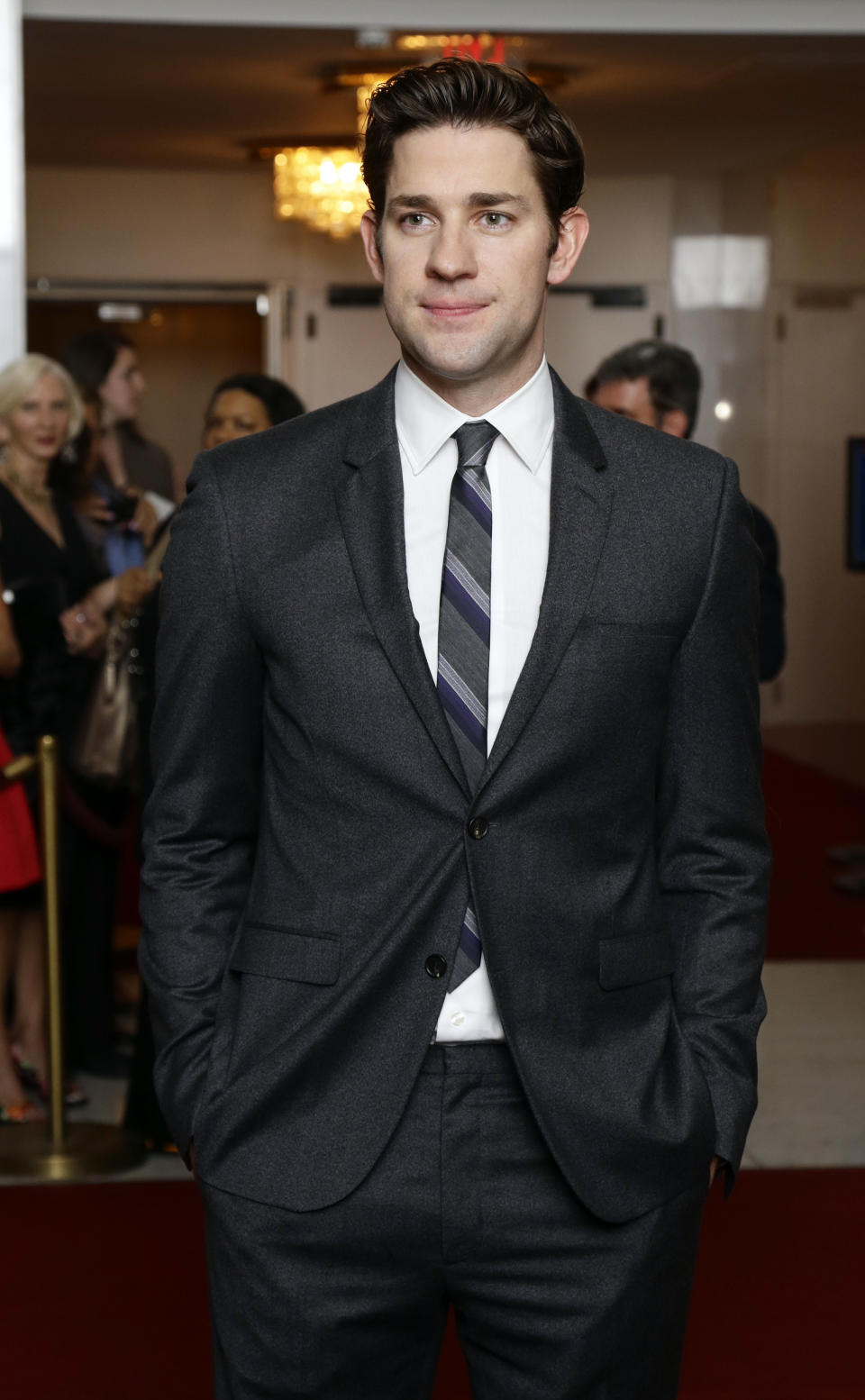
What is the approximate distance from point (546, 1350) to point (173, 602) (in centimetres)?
73

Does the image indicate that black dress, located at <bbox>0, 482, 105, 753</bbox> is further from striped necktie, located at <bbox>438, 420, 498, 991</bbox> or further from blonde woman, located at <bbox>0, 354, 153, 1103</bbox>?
striped necktie, located at <bbox>438, 420, 498, 991</bbox>

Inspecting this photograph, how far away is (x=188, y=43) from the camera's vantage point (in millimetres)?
6258

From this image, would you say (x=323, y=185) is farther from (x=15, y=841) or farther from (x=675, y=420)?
(x=15, y=841)

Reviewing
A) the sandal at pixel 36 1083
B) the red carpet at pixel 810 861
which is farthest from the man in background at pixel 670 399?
the sandal at pixel 36 1083

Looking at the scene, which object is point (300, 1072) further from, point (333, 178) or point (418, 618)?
point (333, 178)

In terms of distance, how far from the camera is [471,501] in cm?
158

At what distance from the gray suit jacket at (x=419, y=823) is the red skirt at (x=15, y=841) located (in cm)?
215

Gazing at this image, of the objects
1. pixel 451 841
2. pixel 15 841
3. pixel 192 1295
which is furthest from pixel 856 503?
pixel 451 841

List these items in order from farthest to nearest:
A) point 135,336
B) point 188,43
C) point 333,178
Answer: point 135,336, point 333,178, point 188,43

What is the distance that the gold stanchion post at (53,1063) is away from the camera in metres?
3.67

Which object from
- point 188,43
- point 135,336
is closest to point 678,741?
point 188,43

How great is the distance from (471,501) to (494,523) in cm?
3

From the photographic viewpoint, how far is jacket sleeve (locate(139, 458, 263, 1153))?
1.57 m

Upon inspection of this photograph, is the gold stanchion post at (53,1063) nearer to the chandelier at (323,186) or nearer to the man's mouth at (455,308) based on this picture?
the man's mouth at (455,308)
